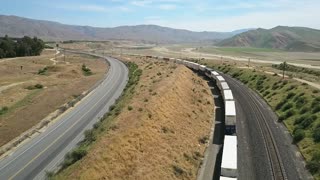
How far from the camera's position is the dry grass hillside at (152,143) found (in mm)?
35719

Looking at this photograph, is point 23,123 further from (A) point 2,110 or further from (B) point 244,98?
(B) point 244,98

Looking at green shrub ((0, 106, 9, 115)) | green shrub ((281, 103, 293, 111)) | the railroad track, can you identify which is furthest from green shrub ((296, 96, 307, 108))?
green shrub ((0, 106, 9, 115))

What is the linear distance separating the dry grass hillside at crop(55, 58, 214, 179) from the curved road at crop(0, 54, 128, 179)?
6441 millimetres

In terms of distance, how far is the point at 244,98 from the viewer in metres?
77.1

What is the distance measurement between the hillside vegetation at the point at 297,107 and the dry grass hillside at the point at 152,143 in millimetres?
13191

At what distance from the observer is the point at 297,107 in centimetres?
6350

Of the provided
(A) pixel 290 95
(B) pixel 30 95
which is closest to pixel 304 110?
(A) pixel 290 95

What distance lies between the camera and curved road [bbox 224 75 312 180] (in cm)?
3944

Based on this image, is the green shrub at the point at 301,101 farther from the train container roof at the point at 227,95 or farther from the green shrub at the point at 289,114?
the train container roof at the point at 227,95

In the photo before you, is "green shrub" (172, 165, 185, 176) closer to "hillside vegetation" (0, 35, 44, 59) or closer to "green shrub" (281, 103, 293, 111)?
"green shrub" (281, 103, 293, 111)

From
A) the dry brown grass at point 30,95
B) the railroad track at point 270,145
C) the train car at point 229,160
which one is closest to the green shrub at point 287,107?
the railroad track at point 270,145

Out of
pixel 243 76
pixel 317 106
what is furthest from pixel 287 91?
pixel 243 76

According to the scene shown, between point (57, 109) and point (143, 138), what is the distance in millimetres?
30486

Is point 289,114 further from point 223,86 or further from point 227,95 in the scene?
point 223,86
